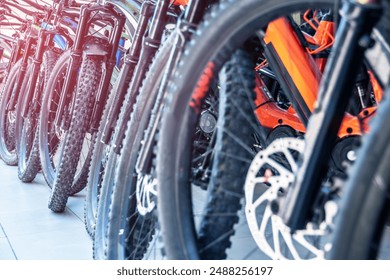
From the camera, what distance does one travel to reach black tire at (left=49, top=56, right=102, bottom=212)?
165 cm

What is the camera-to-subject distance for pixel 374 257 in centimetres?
49

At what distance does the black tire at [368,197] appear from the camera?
0.44m

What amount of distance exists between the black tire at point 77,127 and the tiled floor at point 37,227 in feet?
0.30

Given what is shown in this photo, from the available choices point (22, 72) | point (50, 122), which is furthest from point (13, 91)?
point (50, 122)

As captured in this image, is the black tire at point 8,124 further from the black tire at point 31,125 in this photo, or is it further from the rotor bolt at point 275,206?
the rotor bolt at point 275,206

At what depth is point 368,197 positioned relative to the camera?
0.45 metres

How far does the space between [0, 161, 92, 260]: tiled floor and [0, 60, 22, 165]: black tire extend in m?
0.49

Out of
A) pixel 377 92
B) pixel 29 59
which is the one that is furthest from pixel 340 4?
pixel 29 59

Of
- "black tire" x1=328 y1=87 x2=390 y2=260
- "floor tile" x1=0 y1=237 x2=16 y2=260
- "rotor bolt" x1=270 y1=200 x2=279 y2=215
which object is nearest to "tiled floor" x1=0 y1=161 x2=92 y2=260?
"floor tile" x1=0 y1=237 x2=16 y2=260

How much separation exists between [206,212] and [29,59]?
78.5 inches

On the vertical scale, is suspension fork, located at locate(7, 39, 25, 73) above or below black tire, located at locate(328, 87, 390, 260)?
above

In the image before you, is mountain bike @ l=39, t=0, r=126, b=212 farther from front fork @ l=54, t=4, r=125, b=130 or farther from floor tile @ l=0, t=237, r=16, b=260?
floor tile @ l=0, t=237, r=16, b=260

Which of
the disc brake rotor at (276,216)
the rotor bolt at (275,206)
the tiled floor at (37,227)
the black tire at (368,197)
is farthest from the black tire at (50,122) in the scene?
the black tire at (368,197)

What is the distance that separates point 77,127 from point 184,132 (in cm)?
97
